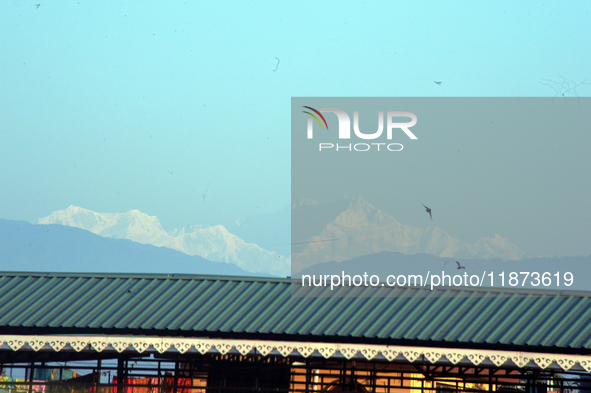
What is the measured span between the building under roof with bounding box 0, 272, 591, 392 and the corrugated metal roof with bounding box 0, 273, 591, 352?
23 millimetres

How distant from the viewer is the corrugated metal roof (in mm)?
13352

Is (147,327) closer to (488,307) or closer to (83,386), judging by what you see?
(83,386)

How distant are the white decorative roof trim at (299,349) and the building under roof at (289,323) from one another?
0.06ft

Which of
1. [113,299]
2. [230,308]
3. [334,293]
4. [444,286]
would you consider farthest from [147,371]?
[444,286]

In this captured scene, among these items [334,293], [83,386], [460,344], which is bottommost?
[83,386]

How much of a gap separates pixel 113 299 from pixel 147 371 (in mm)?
2791

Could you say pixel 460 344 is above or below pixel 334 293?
below

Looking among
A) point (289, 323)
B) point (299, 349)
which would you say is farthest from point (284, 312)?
point (299, 349)


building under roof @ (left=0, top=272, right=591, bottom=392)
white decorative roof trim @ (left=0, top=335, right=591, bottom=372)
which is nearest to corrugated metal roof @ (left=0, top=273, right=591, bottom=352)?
building under roof @ (left=0, top=272, right=591, bottom=392)

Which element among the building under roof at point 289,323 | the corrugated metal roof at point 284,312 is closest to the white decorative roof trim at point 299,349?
the building under roof at point 289,323

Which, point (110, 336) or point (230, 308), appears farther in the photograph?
point (230, 308)

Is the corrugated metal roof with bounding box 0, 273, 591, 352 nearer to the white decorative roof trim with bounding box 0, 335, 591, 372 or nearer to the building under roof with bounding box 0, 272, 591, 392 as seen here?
the building under roof with bounding box 0, 272, 591, 392

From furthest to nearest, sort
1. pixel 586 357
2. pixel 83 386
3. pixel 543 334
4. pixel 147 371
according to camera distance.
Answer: pixel 147 371
pixel 83 386
pixel 543 334
pixel 586 357

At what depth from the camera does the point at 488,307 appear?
14.4m
